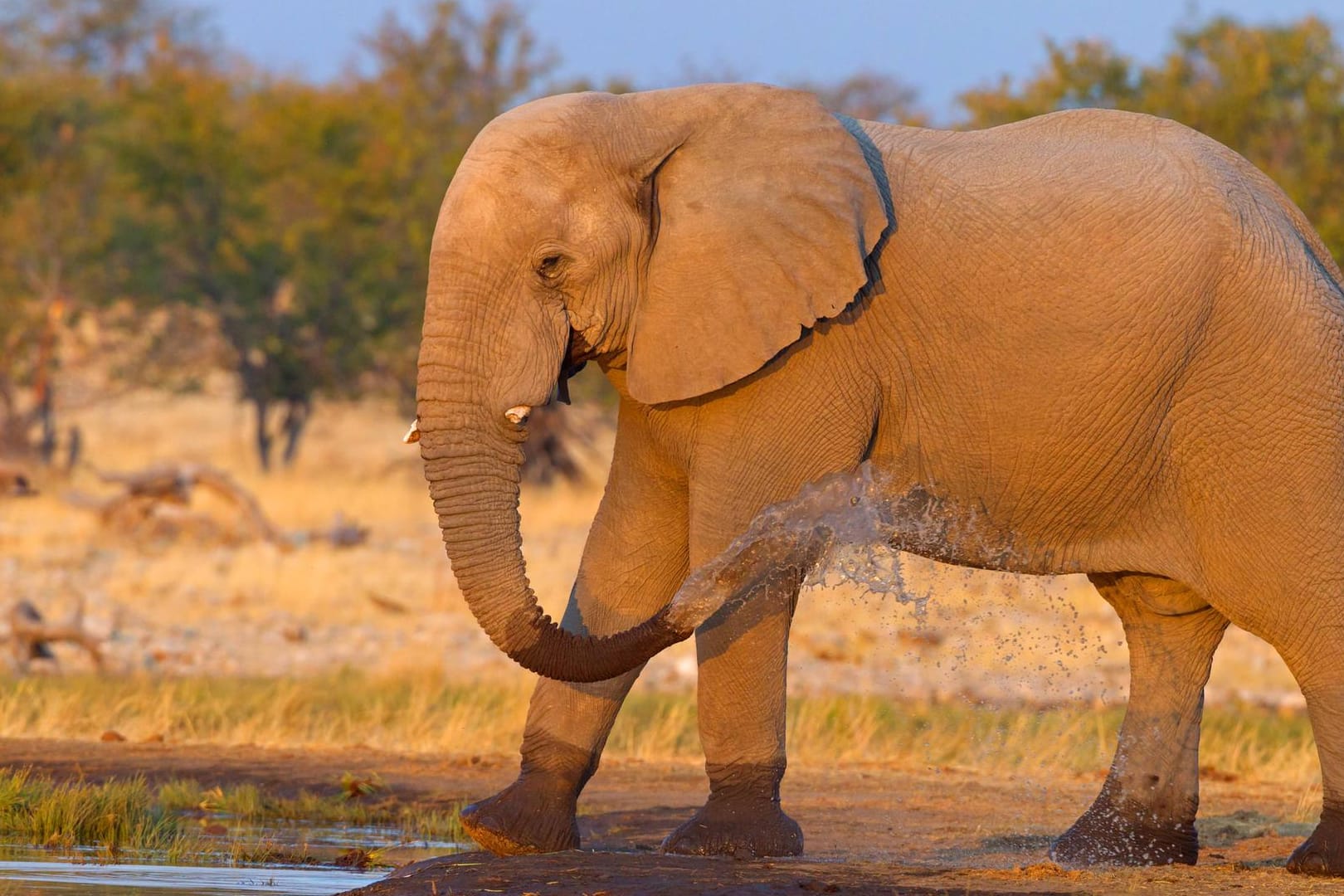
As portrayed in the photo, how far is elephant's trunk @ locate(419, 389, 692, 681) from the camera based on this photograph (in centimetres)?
568

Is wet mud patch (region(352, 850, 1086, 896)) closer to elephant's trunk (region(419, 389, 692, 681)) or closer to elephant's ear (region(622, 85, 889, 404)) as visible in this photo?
elephant's trunk (region(419, 389, 692, 681))

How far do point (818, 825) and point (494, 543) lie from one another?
2.61 m

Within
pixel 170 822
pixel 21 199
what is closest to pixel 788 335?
pixel 170 822

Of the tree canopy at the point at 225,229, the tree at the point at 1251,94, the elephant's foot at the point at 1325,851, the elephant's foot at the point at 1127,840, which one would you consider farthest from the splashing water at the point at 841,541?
the tree canopy at the point at 225,229

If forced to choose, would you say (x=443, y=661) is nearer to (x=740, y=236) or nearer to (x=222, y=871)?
(x=222, y=871)

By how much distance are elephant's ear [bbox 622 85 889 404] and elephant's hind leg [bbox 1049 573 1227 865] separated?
190cm

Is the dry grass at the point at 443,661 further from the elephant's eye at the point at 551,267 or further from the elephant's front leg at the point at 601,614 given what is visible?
the elephant's eye at the point at 551,267

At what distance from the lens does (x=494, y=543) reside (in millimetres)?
5738

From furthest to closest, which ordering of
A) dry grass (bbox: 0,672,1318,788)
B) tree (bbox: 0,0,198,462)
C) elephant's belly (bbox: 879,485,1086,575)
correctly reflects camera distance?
tree (bbox: 0,0,198,462) < dry grass (bbox: 0,672,1318,788) < elephant's belly (bbox: 879,485,1086,575)

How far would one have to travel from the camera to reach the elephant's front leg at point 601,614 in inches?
252

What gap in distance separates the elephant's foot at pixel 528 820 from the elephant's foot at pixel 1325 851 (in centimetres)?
229

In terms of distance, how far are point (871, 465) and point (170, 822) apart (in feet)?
9.81

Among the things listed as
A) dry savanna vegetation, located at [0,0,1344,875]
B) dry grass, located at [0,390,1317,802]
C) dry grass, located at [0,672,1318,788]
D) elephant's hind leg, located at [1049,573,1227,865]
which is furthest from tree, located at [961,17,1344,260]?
elephant's hind leg, located at [1049,573,1227,865]

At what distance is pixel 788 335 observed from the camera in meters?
5.88
